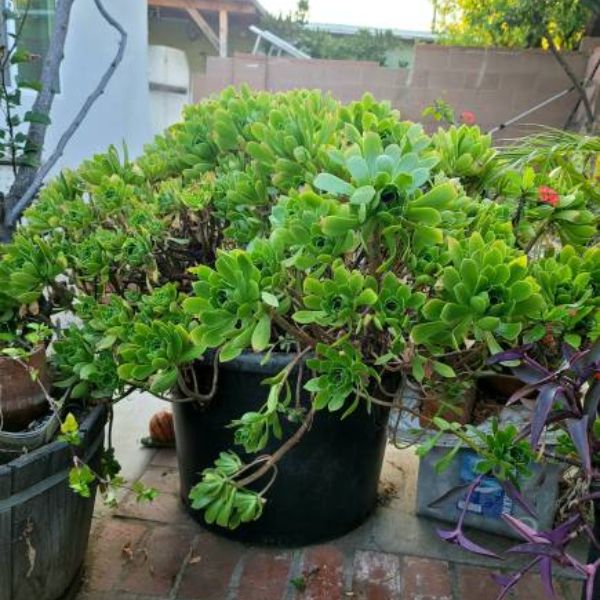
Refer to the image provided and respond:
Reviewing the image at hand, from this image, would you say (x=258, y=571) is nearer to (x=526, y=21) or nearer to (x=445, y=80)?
(x=445, y=80)

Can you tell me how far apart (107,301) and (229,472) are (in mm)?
577

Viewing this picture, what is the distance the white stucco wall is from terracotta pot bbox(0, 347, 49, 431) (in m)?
2.44

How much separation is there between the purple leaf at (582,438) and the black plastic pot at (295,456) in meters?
0.68

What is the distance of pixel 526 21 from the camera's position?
593cm

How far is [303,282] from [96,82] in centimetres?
361

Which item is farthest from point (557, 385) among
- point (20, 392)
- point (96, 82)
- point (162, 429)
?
point (96, 82)

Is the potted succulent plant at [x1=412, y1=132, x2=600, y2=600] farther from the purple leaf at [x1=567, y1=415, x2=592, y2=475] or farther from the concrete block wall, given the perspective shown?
the concrete block wall

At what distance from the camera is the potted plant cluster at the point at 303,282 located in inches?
41.6

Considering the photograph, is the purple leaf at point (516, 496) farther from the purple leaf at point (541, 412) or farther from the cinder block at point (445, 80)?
the cinder block at point (445, 80)

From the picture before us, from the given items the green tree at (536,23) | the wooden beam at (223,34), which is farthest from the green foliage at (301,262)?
the wooden beam at (223,34)

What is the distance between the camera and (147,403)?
270 cm

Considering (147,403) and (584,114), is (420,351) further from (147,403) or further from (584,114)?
(584,114)

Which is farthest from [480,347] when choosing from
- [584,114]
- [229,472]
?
[584,114]

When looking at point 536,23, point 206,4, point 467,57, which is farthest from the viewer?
point 206,4
